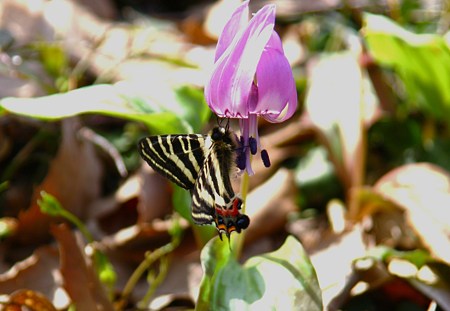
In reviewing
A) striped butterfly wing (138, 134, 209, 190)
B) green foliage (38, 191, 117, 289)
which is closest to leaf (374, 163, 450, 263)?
striped butterfly wing (138, 134, 209, 190)

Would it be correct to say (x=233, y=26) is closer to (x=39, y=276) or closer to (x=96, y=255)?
(x=96, y=255)

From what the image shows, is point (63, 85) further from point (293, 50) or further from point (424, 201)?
point (424, 201)

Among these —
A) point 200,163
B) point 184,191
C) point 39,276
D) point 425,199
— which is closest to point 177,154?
point 200,163

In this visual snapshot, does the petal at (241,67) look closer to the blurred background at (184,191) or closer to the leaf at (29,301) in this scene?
the blurred background at (184,191)

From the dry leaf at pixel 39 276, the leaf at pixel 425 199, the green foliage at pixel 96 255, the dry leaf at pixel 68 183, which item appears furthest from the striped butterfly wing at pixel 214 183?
the dry leaf at pixel 68 183

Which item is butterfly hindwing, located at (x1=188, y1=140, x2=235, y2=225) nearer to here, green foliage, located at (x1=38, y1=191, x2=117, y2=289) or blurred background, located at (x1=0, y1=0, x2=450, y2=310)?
blurred background, located at (x1=0, y1=0, x2=450, y2=310)

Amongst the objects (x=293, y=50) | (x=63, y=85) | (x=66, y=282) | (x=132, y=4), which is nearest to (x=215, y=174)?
(x=66, y=282)
